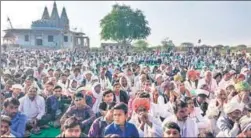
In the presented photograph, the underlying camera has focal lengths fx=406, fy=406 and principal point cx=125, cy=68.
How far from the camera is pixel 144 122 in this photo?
461 centimetres

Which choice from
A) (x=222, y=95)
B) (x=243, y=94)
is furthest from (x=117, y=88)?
(x=243, y=94)

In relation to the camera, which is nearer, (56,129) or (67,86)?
(56,129)

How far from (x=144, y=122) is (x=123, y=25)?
38.9 meters

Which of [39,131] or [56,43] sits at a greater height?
[56,43]

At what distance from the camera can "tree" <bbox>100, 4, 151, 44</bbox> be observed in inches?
1690

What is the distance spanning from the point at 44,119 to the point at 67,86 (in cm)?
234

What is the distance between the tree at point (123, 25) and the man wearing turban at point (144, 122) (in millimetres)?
37891

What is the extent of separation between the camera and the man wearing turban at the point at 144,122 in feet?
14.9

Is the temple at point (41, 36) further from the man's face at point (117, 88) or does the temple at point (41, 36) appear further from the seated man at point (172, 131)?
the seated man at point (172, 131)

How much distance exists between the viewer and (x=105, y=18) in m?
44.0

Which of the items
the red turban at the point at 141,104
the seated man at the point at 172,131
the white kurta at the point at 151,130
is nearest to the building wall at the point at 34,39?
the red turban at the point at 141,104

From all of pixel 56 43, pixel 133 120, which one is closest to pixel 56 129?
pixel 133 120

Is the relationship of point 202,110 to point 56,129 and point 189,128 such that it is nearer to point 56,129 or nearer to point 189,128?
point 189,128

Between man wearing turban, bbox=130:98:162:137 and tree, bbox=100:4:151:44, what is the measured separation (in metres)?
37.9
